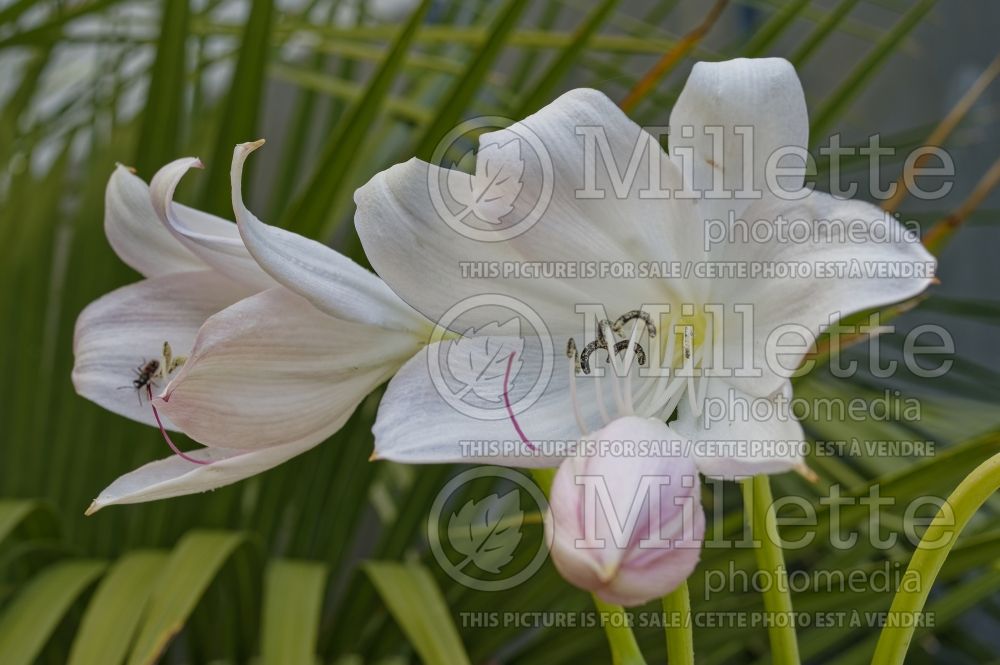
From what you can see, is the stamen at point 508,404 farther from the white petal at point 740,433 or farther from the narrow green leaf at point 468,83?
the narrow green leaf at point 468,83

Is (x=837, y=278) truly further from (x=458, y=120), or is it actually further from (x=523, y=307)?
(x=458, y=120)

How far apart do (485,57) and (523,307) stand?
257 millimetres

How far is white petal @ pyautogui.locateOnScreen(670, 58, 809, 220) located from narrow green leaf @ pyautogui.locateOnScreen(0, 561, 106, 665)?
0.35 metres

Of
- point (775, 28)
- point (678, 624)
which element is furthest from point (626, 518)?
point (775, 28)

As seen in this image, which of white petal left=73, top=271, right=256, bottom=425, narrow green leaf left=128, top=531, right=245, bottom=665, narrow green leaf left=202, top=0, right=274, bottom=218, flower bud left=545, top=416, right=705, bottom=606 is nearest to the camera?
flower bud left=545, top=416, right=705, bottom=606

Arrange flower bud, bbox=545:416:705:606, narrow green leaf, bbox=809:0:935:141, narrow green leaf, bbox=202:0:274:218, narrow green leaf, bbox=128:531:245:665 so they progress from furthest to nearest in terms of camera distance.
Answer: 1. narrow green leaf, bbox=809:0:935:141
2. narrow green leaf, bbox=202:0:274:218
3. narrow green leaf, bbox=128:531:245:665
4. flower bud, bbox=545:416:705:606

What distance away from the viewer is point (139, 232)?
0.90 feet

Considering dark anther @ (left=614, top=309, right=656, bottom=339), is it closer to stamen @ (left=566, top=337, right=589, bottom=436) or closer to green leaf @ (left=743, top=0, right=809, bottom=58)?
stamen @ (left=566, top=337, right=589, bottom=436)

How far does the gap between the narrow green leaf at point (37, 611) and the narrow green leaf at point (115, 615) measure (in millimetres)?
15

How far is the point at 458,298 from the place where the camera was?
0.81 ft

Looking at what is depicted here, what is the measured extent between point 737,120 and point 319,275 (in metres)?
0.11

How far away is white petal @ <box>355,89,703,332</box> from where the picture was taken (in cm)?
24

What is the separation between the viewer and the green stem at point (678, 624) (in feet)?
0.74

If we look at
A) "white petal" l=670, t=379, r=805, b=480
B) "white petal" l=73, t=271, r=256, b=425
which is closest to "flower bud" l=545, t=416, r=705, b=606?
"white petal" l=670, t=379, r=805, b=480
